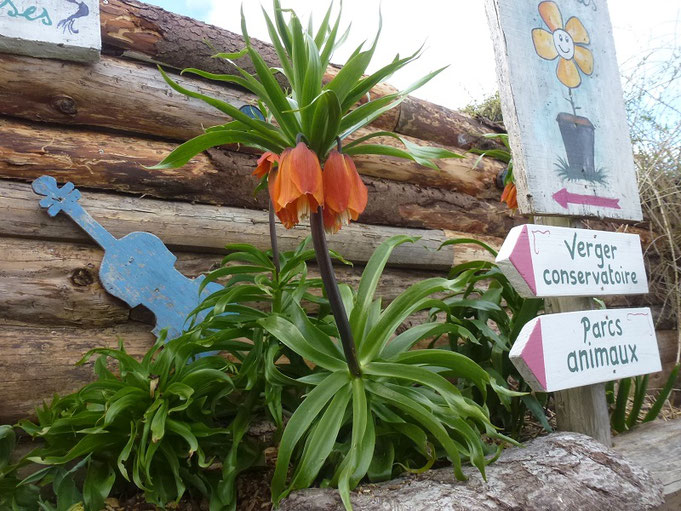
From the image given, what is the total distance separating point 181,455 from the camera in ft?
5.29

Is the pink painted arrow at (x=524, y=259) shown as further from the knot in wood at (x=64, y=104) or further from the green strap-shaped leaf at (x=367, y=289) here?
the knot in wood at (x=64, y=104)

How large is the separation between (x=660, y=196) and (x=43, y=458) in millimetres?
3595

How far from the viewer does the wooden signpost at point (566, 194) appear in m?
1.77

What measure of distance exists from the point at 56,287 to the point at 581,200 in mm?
1874

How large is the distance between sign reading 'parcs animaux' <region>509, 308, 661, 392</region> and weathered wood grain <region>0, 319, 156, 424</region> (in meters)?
1.43

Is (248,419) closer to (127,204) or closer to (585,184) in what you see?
(127,204)

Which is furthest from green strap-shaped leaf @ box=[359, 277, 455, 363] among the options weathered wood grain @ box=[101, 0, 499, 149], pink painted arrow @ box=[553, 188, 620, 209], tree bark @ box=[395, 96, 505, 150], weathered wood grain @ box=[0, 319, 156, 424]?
tree bark @ box=[395, 96, 505, 150]

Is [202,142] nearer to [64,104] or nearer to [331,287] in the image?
[331,287]

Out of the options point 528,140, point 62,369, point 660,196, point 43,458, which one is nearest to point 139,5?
point 62,369

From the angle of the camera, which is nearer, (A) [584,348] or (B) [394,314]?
(B) [394,314]

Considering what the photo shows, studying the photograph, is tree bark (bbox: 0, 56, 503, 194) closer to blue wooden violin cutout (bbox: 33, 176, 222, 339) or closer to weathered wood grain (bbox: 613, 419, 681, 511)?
blue wooden violin cutout (bbox: 33, 176, 222, 339)

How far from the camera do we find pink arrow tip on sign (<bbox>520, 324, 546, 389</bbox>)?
1.69 metres

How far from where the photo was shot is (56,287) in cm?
198

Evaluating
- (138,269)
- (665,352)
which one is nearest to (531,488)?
(138,269)
